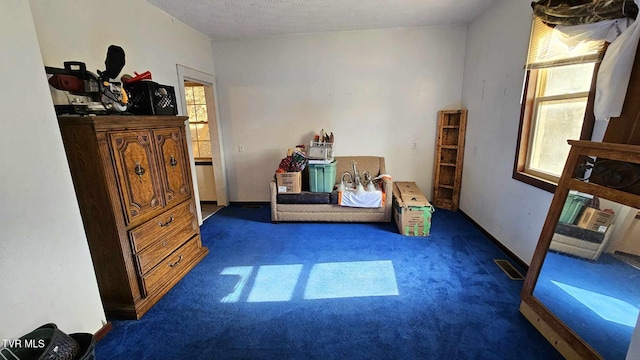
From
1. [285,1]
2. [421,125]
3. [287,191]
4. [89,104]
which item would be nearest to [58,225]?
[89,104]

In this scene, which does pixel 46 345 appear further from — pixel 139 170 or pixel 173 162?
pixel 173 162

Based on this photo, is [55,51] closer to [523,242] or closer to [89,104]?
[89,104]

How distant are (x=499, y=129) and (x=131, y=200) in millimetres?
3511

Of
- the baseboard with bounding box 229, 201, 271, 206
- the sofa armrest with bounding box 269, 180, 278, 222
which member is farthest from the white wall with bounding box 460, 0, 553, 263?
the baseboard with bounding box 229, 201, 271, 206

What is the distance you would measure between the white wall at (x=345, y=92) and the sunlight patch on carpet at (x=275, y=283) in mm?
2052

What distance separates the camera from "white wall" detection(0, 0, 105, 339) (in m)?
1.19

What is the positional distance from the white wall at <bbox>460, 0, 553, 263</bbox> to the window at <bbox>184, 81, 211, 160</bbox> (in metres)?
3.89

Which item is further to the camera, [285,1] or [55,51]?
[285,1]

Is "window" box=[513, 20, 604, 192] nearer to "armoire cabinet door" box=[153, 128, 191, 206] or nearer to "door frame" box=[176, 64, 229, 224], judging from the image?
"armoire cabinet door" box=[153, 128, 191, 206]

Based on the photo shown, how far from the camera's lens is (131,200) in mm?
1778

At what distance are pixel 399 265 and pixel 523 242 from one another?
115 cm

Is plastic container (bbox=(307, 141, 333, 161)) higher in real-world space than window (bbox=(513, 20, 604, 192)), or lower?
lower

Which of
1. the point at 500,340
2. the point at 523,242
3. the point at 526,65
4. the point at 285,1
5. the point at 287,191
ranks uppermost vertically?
the point at 285,1

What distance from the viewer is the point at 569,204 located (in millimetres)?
1599
